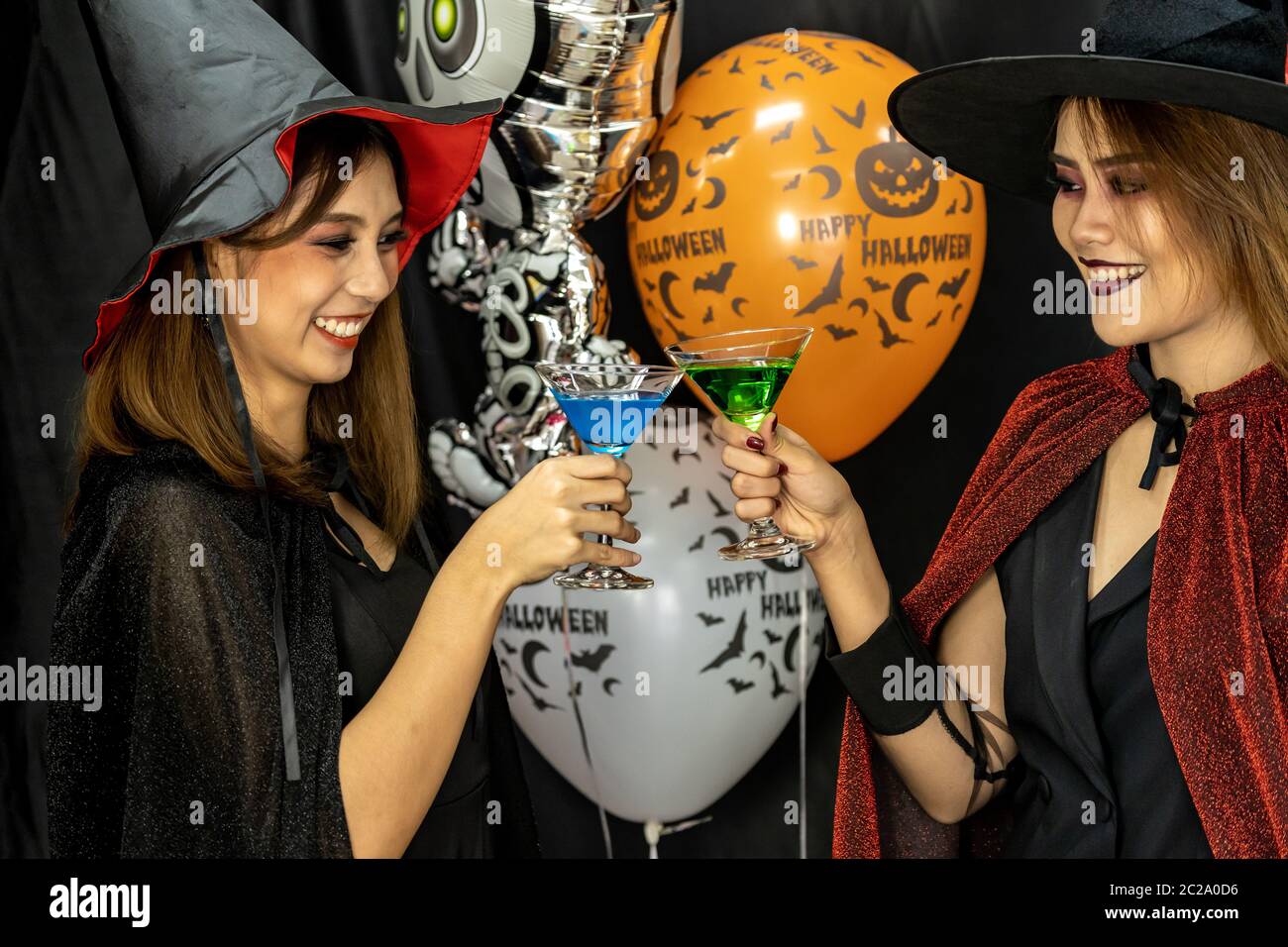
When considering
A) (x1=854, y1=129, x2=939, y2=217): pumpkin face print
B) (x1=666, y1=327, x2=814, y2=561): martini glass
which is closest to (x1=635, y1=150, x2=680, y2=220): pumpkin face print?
(x1=854, y1=129, x2=939, y2=217): pumpkin face print

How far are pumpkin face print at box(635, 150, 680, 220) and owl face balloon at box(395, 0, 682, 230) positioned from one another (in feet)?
0.14

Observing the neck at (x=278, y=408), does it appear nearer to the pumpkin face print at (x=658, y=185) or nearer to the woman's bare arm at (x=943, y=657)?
the woman's bare arm at (x=943, y=657)

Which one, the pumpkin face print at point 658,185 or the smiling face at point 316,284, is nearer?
the smiling face at point 316,284

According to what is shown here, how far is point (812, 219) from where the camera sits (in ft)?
7.24

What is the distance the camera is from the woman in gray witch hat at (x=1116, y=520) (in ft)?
4.87

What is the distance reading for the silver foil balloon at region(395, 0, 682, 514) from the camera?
209 cm

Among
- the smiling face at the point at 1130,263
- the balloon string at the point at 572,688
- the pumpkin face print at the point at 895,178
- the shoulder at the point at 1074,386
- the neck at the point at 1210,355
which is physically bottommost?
the balloon string at the point at 572,688

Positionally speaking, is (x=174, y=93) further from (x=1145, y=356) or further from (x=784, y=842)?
(x=784, y=842)

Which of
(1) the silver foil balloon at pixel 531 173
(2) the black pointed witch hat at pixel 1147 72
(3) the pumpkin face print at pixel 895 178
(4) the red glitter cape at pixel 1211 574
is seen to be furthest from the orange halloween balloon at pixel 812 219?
(4) the red glitter cape at pixel 1211 574

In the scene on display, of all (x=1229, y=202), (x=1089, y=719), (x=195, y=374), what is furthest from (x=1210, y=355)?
(x=195, y=374)

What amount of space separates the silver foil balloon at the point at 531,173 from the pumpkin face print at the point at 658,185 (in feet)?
0.18

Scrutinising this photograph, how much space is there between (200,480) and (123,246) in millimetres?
1416

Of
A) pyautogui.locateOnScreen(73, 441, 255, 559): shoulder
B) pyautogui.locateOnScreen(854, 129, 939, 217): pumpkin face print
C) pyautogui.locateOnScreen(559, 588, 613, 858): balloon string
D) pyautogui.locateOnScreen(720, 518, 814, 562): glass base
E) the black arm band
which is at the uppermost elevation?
pyautogui.locateOnScreen(854, 129, 939, 217): pumpkin face print

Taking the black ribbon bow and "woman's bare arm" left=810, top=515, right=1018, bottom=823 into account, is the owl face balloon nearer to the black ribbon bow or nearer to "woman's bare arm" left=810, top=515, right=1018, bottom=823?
"woman's bare arm" left=810, top=515, right=1018, bottom=823
